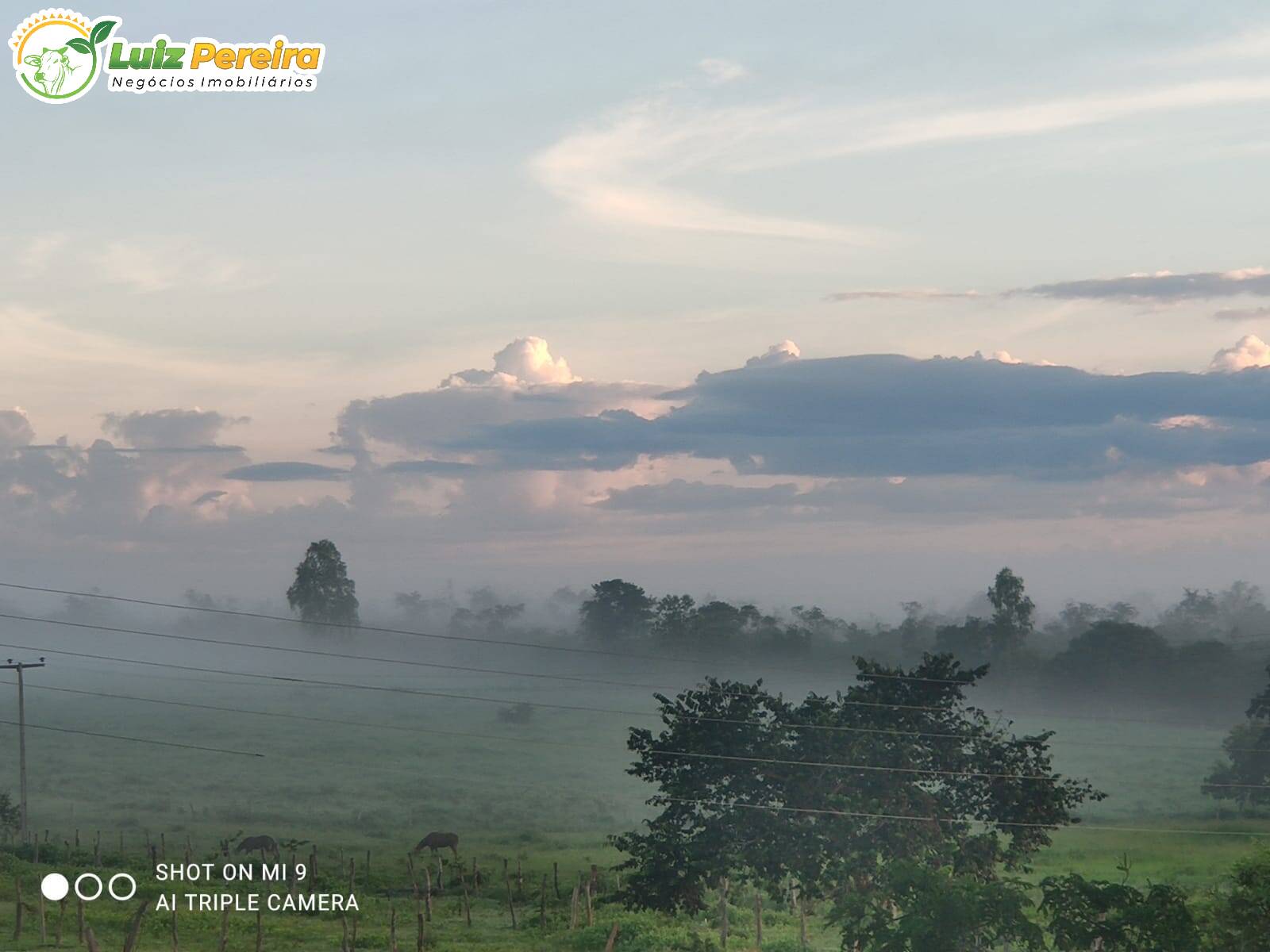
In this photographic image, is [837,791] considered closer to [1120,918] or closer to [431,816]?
[1120,918]

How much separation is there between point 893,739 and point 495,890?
27438 mm

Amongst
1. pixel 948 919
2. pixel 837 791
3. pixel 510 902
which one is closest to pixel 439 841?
pixel 510 902

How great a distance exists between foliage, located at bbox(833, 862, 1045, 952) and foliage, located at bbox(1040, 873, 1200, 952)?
119 cm

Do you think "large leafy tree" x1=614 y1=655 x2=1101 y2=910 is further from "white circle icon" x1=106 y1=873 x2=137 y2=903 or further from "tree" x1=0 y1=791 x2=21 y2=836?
"tree" x1=0 y1=791 x2=21 y2=836

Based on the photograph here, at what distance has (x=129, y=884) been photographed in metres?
79.9

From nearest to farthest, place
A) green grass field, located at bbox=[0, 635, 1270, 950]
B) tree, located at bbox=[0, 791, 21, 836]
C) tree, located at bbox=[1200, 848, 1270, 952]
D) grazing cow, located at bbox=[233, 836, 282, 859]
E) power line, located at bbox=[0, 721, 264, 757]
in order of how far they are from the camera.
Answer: tree, located at bbox=[1200, 848, 1270, 952]
green grass field, located at bbox=[0, 635, 1270, 950]
grazing cow, located at bbox=[233, 836, 282, 859]
tree, located at bbox=[0, 791, 21, 836]
power line, located at bbox=[0, 721, 264, 757]

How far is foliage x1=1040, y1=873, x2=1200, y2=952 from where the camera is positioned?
5628cm

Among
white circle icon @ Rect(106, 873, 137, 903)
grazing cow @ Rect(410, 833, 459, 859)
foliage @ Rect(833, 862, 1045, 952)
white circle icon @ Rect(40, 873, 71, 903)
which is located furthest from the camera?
grazing cow @ Rect(410, 833, 459, 859)

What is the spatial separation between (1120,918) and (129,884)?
172ft

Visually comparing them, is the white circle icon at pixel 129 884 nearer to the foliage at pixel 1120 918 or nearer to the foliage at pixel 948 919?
the foliage at pixel 948 919

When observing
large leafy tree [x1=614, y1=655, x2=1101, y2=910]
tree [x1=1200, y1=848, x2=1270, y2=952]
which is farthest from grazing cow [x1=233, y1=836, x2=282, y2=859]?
tree [x1=1200, y1=848, x2=1270, y2=952]

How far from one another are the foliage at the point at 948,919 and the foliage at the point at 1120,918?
119 cm

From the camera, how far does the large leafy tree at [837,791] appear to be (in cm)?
6969

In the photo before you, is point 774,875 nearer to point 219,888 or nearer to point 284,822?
point 219,888
